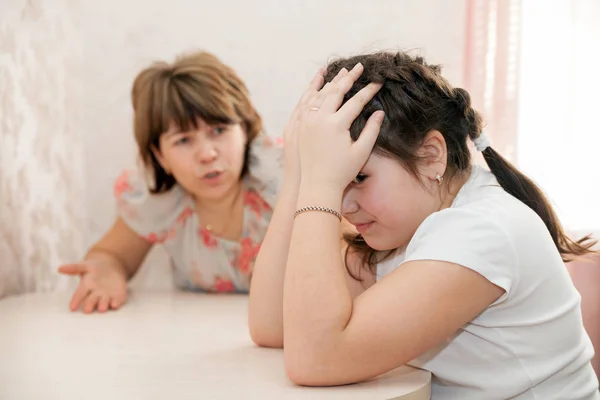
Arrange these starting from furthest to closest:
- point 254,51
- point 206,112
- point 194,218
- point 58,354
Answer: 1. point 254,51
2. point 194,218
3. point 206,112
4. point 58,354

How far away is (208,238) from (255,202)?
138 millimetres

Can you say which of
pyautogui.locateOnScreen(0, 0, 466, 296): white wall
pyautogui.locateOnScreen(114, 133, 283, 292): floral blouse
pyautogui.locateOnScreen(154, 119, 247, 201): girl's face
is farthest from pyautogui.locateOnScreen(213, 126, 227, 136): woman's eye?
pyautogui.locateOnScreen(0, 0, 466, 296): white wall

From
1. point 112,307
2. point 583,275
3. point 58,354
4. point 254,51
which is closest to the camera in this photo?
point 58,354

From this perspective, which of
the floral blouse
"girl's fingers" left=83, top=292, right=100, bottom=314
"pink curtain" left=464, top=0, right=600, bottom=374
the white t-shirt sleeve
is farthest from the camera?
"pink curtain" left=464, top=0, right=600, bottom=374

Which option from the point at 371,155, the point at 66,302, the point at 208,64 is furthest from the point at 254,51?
the point at 371,155

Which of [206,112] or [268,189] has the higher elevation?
[206,112]

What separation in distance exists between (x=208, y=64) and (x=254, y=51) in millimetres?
544

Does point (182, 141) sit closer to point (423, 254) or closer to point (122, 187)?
point (122, 187)

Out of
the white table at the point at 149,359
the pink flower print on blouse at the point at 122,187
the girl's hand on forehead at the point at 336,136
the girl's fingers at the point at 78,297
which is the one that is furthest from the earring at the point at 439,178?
the pink flower print on blouse at the point at 122,187

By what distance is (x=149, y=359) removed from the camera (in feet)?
3.24

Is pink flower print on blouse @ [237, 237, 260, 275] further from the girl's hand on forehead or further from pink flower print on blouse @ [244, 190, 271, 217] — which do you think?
the girl's hand on forehead

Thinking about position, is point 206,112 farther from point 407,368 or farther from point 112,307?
point 407,368

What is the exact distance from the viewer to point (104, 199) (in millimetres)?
2188

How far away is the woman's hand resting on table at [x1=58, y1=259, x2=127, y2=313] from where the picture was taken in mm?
1384
